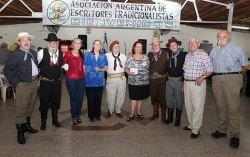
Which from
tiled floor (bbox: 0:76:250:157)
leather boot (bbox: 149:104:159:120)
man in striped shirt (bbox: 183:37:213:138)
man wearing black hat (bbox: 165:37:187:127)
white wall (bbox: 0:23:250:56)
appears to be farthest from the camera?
white wall (bbox: 0:23:250:56)

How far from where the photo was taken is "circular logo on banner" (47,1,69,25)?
515 centimetres

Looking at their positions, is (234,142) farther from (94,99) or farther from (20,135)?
(20,135)

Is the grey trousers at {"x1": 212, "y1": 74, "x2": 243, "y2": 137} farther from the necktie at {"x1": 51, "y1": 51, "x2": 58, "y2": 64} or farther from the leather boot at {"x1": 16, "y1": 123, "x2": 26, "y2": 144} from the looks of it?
the leather boot at {"x1": 16, "y1": 123, "x2": 26, "y2": 144}

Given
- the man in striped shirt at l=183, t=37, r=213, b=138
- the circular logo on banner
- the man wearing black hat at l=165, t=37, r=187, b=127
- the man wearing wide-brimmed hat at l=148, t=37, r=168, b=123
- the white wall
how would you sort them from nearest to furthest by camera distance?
the man in striped shirt at l=183, t=37, r=213, b=138 → the man wearing black hat at l=165, t=37, r=187, b=127 → the man wearing wide-brimmed hat at l=148, t=37, r=168, b=123 → the circular logo on banner → the white wall

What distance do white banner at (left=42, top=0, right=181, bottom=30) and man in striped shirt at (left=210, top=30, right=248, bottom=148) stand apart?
2.19 metres

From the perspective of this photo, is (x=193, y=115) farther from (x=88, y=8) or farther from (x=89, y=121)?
(x=88, y=8)

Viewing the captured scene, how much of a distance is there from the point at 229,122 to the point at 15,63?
312cm

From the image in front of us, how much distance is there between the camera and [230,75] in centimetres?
330

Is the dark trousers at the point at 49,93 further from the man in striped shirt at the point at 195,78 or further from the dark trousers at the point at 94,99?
the man in striped shirt at the point at 195,78

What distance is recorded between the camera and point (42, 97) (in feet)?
12.3

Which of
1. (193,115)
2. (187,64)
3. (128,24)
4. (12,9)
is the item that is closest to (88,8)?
(128,24)

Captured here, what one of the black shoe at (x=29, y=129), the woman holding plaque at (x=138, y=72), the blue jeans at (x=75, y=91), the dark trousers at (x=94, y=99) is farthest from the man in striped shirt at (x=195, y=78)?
the black shoe at (x=29, y=129)

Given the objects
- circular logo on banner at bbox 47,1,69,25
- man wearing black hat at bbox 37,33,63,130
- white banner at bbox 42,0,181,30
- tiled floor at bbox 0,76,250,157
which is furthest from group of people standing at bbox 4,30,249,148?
circular logo on banner at bbox 47,1,69,25

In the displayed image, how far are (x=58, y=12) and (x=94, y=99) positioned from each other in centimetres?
220
